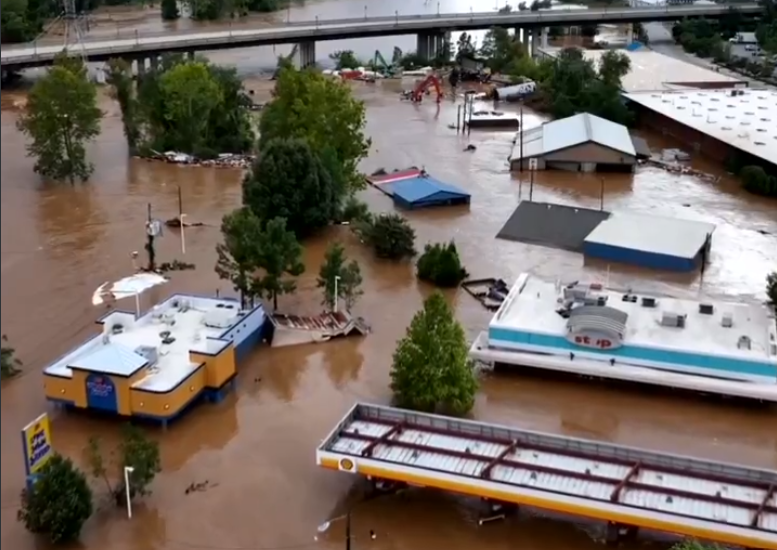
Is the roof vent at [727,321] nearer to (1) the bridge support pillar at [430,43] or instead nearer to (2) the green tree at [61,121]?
(2) the green tree at [61,121]

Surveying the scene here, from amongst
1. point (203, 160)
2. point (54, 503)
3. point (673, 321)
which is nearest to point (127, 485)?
point (54, 503)

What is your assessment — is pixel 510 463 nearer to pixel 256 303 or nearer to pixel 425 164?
pixel 256 303

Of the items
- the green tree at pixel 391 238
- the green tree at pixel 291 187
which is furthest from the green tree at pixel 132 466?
the green tree at pixel 291 187

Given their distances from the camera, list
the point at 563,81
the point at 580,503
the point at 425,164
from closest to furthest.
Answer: the point at 580,503
the point at 425,164
the point at 563,81

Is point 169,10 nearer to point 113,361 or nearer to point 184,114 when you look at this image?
point 184,114

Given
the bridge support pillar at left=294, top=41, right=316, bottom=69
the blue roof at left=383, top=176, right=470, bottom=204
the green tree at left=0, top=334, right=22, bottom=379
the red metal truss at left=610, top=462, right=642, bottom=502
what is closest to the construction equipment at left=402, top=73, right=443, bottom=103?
the bridge support pillar at left=294, top=41, right=316, bottom=69

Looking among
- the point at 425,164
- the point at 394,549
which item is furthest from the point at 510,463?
the point at 425,164

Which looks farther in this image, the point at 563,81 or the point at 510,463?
the point at 563,81
